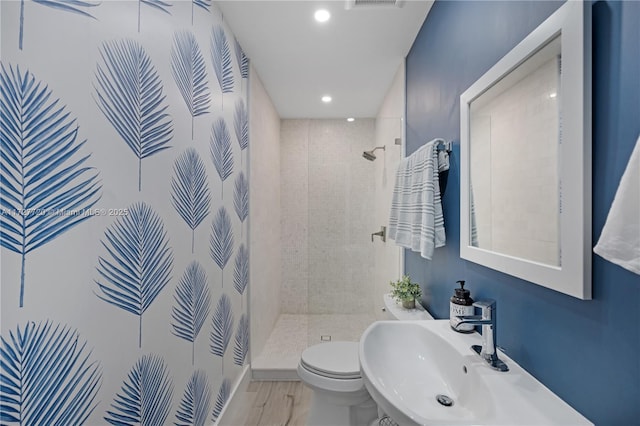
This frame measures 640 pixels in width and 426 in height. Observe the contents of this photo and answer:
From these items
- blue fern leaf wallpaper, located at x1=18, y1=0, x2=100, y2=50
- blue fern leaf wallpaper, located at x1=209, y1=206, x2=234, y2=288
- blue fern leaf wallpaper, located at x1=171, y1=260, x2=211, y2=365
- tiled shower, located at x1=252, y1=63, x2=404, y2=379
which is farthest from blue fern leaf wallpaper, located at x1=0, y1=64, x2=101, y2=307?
tiled shower, located at x1=252, y1=63, x2=404, y2=379

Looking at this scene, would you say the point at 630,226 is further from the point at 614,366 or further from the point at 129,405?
the point at 129,405

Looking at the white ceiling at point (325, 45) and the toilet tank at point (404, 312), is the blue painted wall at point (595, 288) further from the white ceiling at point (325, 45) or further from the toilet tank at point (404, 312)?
the white ceiling at point (325, 45)

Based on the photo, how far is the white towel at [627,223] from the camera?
493mm

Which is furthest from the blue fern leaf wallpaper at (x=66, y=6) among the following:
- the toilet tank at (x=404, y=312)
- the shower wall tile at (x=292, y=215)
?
the shower wall tile at (x=292, y=215)

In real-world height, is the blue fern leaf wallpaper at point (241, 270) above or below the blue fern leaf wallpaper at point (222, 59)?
below

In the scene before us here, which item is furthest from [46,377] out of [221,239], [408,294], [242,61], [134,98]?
[242,61]

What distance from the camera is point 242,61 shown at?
227 cm

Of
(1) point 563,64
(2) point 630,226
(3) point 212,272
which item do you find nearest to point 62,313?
(3) point 212,272

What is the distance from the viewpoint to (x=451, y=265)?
1.48 m

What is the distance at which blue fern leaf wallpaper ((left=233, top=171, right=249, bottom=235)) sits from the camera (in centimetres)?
210

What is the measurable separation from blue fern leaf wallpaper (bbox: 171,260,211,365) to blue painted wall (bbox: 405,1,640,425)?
1232 millimetres

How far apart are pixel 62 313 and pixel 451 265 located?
1456 mm

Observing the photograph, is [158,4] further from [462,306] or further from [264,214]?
[264,214]

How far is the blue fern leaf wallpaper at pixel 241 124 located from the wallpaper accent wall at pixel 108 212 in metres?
0.42
